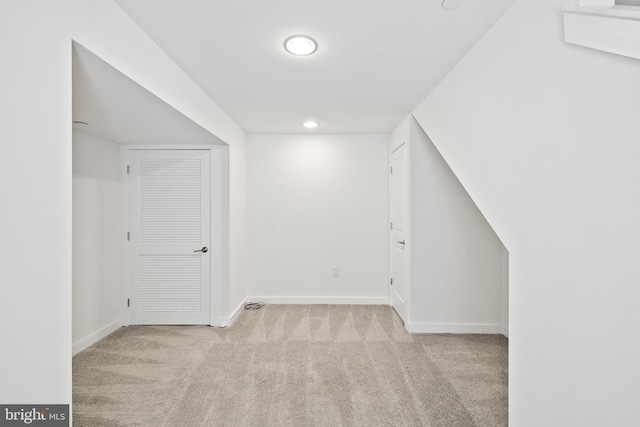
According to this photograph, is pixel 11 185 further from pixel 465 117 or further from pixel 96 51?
pixel 465 117

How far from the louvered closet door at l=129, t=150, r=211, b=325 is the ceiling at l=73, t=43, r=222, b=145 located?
1.20 feet

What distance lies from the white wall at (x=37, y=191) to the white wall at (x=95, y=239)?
208 cm

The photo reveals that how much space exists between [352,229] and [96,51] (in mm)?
3562

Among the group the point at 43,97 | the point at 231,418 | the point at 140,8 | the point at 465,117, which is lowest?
the point at 231,418

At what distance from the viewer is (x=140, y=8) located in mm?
A: 1700

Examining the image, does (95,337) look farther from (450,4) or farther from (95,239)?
(450,4)

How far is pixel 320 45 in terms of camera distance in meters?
2.09

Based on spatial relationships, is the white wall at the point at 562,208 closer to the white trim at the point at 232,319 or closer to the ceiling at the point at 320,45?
the ceiling at the point at 320,45

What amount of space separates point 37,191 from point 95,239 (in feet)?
8.38

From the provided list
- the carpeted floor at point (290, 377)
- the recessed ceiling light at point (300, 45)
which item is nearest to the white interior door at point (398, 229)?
the carpeted floor at point (290, 377)

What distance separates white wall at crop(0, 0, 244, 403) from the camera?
110 cm

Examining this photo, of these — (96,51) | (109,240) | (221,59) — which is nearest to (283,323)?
(109,240)

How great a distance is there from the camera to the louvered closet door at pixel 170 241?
3.83m

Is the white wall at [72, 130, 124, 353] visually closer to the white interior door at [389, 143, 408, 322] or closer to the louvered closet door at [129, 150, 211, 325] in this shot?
the louvered closet door at [129, 150, 211, 325]
